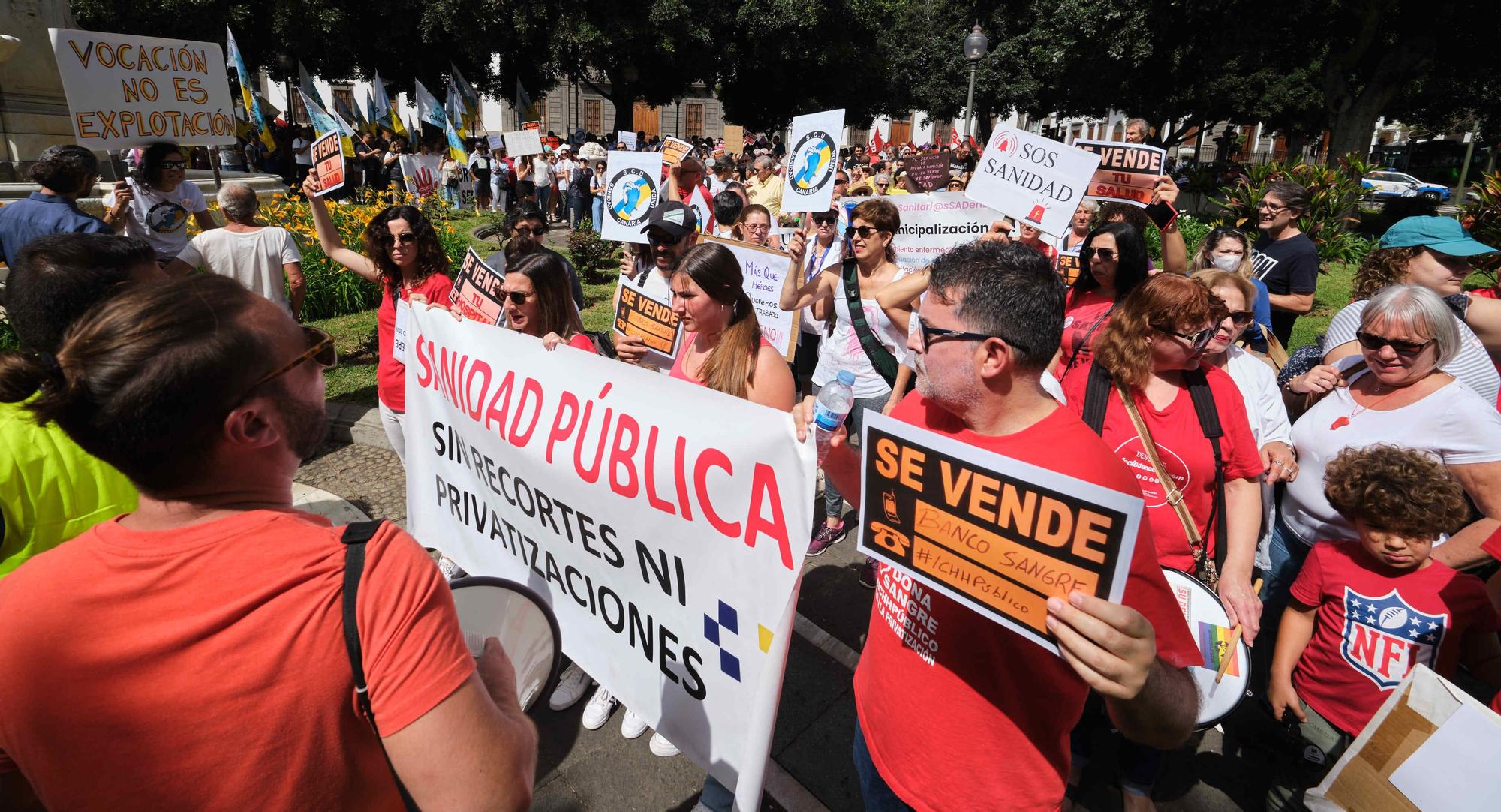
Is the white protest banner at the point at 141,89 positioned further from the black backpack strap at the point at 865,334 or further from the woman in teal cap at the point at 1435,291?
the woman in teal cap at the point at 1435,291

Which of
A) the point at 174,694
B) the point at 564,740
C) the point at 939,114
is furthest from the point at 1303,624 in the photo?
the point at 939,114

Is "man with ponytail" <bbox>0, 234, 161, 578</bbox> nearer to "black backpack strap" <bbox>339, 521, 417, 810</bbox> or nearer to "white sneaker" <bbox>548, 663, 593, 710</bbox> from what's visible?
"black backpack strap" <bbox>339, 521, 417, 810</bbox>

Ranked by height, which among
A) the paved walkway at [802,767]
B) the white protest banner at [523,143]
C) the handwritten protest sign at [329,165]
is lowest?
the paved walkway at [802,767]

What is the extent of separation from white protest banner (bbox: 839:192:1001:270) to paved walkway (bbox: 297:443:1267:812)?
406 cm

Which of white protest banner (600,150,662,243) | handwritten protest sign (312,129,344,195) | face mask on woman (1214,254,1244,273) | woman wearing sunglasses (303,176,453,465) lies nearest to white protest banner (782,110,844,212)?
white protest banner (600,150,662,243)

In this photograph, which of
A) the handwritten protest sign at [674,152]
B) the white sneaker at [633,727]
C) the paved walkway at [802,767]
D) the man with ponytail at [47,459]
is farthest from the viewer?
the handwritten protest sign at [674,152]

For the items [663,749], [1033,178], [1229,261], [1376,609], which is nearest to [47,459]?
[663,749]

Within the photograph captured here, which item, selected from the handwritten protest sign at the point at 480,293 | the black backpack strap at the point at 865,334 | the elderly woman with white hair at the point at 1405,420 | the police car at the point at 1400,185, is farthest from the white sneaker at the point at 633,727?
the police car at the point at 1400,185

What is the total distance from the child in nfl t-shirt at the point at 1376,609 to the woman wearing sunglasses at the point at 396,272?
4081 millimetres

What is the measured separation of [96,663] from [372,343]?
291 inches

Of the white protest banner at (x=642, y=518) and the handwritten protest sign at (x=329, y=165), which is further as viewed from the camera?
the handwritten protest sign at (x=329, y=165)

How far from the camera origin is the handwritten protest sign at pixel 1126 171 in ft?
16.2

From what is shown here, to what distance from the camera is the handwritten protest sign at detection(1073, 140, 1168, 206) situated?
4.94 meters

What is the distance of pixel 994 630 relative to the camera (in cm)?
162
